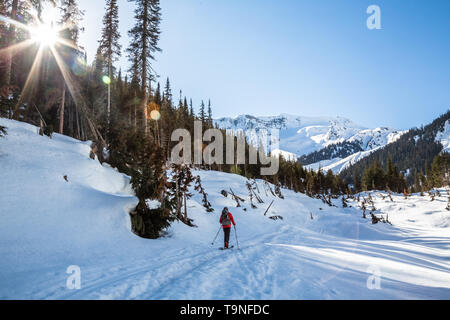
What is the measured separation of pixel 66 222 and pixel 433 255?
15279 millimetres

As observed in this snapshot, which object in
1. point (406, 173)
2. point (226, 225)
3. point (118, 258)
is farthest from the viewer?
point (406, 173)

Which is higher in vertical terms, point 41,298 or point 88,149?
point 88,149

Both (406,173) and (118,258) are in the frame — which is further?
(406,173)

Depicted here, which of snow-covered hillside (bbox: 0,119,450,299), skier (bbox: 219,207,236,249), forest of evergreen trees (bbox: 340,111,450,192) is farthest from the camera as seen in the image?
forest of evergreen trees (bbox: 340,111,450,192)

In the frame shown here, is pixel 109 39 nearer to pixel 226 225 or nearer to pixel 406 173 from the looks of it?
pixel 226 225

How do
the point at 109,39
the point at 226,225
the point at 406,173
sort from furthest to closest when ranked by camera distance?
the point at 406,173
the point at 109,39
the point at 226,225

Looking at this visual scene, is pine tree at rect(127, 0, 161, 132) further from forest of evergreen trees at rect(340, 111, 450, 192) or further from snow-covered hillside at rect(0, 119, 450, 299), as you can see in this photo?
forest of evergreen trees at rect(340, 111, 450, 192)

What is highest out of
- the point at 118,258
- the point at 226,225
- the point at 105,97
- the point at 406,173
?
the point at 105,97

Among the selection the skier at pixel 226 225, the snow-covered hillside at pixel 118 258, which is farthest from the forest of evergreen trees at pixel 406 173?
the snow-covered hillside at pixel 118 258

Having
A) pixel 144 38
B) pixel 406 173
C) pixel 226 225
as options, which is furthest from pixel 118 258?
pixel 406 173

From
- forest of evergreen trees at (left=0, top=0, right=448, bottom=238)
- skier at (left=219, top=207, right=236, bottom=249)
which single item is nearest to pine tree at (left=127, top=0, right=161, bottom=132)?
forest of evergreen trees at (left=0, top=0, right=448, bottom=238)
